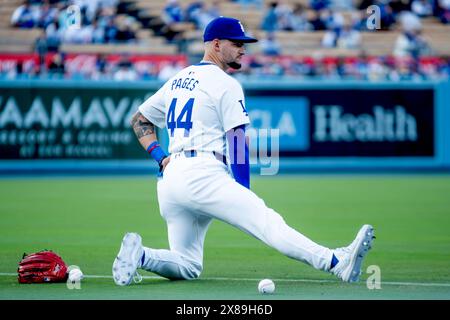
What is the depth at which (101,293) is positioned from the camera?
7.41 metres

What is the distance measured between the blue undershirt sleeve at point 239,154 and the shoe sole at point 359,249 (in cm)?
A: 99

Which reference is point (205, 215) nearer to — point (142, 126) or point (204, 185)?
point (204, 185)

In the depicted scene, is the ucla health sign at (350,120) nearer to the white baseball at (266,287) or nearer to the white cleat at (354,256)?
the white baseball at (266,287)

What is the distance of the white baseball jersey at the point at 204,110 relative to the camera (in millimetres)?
7504

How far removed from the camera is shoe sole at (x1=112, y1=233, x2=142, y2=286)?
7461mm

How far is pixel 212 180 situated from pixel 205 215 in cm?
37

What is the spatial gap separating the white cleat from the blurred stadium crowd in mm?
14746

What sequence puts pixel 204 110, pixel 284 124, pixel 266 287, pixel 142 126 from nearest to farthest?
pixel 266 287 < pixel 204 110 < pixel 142 126 < pixel 284 124

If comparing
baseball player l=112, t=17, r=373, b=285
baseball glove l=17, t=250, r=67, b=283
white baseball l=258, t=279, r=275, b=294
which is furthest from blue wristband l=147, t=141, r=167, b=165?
white baseball l=258, t=279, r=275, b=294

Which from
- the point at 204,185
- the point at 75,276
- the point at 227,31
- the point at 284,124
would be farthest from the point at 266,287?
the point at 284,124

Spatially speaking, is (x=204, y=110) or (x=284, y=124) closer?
(x=204, y=110)

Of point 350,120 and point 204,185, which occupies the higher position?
point 204,185

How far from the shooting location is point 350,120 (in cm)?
2352

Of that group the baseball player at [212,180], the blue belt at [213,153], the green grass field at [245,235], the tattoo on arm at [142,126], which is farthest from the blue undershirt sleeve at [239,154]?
the tattoo on arm at [142,126]
